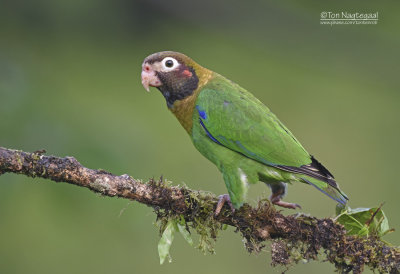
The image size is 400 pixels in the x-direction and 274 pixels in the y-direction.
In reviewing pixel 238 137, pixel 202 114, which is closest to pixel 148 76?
pixel 202 114

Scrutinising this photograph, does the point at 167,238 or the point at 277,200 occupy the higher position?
the point at 277,200

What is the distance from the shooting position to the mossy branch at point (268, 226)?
4.36 meters

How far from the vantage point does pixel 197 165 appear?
32.2 feet

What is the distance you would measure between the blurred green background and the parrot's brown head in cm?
70

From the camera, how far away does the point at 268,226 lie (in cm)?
478

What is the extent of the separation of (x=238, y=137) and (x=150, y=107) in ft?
14.5

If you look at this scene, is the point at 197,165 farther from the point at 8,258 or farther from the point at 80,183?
the point at 80,183

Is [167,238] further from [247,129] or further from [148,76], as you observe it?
[148,76]

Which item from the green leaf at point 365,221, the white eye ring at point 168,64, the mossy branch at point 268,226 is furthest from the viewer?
the white eye ring at point 168,64

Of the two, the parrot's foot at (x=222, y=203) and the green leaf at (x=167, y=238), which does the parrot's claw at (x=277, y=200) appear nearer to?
the parrot's foot at (x=222, y=203)

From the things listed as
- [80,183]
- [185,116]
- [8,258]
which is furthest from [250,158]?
[8,258]

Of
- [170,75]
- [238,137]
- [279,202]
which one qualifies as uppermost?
[170,75]

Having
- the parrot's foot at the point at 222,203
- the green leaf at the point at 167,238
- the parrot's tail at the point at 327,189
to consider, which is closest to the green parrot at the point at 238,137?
the parrot's tail at the point at 327,189

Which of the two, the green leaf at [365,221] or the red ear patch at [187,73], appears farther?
the red ear patch at [187,73]
